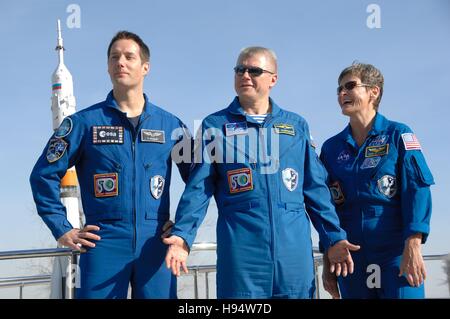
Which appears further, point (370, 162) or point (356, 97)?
point (356, 97)

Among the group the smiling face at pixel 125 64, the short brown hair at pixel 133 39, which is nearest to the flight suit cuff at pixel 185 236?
the smiling face at pixel 125 64

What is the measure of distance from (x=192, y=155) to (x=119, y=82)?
733mm

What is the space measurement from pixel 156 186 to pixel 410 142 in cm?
190

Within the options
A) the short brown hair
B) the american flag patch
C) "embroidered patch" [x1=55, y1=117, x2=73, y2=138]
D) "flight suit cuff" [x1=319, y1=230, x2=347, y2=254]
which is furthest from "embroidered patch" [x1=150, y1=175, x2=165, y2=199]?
the american flag patch

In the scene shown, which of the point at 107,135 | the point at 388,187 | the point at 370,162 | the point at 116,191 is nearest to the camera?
the point at 116,191

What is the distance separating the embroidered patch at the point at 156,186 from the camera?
385 centimetres

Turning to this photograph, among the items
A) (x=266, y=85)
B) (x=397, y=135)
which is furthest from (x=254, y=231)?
(x=397, y=135)

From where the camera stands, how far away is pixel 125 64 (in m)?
4.04

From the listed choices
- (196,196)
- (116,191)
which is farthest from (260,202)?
(116,191)

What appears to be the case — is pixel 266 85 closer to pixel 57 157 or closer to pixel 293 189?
pixel 293 189

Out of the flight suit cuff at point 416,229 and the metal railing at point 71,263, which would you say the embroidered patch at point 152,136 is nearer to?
the metal railing at point 71,263

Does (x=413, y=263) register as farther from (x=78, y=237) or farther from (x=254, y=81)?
(x=78, y=237)
